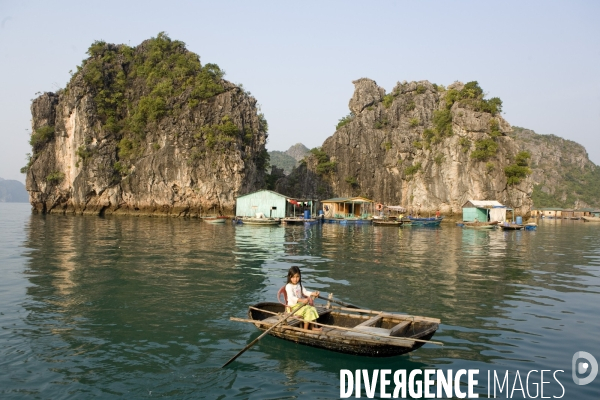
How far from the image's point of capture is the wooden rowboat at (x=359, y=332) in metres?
7.29

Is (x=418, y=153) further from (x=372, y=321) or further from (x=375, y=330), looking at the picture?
(x=375, y=330)

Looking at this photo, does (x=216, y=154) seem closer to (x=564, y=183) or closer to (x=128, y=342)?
(x=128, y=342)

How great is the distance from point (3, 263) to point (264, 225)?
2735cm

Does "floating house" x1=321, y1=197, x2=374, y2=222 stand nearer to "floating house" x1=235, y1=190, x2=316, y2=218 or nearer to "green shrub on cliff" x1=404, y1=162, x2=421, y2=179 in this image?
"floating house" x1=235, y1=190, x2=316, y2=218

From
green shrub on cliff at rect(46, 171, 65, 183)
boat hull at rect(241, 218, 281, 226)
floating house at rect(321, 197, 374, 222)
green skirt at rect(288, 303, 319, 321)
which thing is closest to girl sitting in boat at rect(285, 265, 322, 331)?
green skirt at rect(288, 303, 319, 321)

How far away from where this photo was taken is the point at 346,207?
5638 cm

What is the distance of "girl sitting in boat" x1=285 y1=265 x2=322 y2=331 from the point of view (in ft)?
28.1

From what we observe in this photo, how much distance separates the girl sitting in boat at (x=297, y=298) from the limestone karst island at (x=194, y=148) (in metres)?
48.2

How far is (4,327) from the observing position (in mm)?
8977

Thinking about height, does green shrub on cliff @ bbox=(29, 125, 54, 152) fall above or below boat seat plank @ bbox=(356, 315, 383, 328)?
above

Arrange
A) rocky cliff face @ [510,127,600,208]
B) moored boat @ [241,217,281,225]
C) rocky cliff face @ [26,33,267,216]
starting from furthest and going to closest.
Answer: rocky cliff face @ [510,127,600,208] < rocky cliff face @ [26,33,267,216] < moored boat @ [241,217,281,225]

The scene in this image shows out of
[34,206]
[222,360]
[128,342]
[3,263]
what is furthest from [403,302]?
[34,206]

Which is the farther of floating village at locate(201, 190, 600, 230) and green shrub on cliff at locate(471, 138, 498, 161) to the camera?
green shrub on cliff at locate(471, 138, 498, 161)

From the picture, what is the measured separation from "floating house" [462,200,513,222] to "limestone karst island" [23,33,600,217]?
8.81 meters
